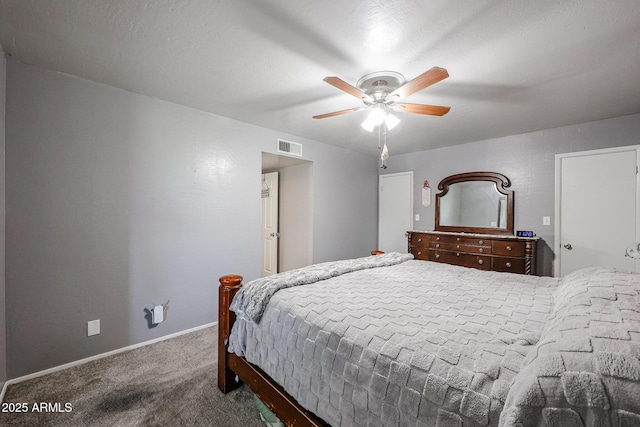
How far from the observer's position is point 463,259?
372cm

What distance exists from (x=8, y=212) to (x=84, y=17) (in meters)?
1.48

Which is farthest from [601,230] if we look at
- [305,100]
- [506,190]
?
[305,100]

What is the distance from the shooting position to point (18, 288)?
1942 millimetres

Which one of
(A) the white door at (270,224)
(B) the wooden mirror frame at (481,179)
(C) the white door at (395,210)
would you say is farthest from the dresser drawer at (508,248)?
(A) the white door at (270,224)

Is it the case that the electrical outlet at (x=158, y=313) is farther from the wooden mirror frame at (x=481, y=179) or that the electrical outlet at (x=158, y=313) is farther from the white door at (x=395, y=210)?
the wooden mirror frame at (x=481, y=179)

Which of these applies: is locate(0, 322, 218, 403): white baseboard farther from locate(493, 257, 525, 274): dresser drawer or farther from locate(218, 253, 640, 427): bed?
locate(493, 257, 525, 274): dresser drawer

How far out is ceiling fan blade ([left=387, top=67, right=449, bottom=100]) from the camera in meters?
1.55

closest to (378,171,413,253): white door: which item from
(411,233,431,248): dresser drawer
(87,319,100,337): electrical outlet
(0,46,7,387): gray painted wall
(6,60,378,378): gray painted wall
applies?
(411,233,431,248): dresser drawer

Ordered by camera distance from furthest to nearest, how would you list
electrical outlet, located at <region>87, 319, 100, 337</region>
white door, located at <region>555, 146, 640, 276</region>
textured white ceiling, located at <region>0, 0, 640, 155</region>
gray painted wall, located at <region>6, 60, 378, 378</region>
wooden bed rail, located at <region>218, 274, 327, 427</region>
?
1. white door, located at <region>555, 146, 640, 276</region>
2. electrical outlet, located at <region>87, 319, 100, 337</region>
3. gray painted wall, located at <region>6, 60, 378, 378</region>
4. textured white ceiling, located at <region>0, 0, 640, 155</region>
5. wooden bed rail, located at <region>218, 274, 327, 427</region>

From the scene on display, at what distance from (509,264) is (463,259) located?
53 cm

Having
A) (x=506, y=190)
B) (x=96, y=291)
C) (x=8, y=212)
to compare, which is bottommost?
(x=96, y=291)

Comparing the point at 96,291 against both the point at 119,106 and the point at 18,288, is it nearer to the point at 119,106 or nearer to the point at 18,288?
the point at 18,288

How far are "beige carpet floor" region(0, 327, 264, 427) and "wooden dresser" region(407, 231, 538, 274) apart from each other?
3.16 meters

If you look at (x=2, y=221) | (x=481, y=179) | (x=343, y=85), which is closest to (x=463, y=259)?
(x=481, y=179)
